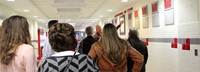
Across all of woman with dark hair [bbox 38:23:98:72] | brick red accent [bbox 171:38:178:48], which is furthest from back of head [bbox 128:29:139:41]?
woman with dark hair [bbox 38:23:98:72]

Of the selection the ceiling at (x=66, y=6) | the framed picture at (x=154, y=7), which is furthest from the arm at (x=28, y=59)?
the ceiling at (x=66, y=6)

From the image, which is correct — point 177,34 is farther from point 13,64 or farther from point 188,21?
point 13,64

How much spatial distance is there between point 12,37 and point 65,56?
2.01 feet

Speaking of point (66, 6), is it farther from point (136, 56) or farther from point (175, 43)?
point (136, 56)

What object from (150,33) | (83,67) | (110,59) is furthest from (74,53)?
(150,33)

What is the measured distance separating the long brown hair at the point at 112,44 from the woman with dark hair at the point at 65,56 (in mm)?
856

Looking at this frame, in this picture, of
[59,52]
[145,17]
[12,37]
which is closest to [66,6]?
[145,17]

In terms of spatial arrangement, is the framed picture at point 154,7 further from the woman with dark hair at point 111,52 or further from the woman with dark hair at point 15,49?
the woman with dark hair at point 15,49

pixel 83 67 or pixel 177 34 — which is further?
pixel 177 34

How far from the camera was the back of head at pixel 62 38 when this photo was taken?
168 cm

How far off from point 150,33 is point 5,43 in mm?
4816

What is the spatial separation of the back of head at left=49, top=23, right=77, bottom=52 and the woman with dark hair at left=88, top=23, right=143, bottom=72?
0.92 metres

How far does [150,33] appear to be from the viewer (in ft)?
20.8

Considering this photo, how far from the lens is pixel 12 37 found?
200 centimetres
